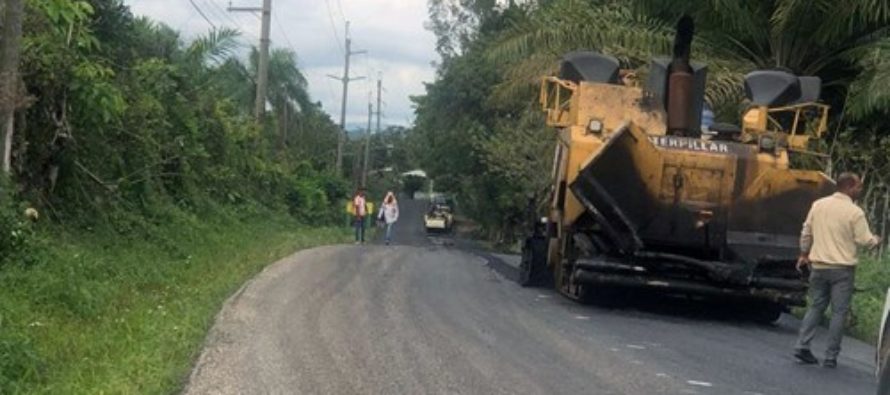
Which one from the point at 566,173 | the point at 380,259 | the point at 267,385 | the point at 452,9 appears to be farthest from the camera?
the point at 452,9

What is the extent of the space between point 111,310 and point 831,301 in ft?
23.0

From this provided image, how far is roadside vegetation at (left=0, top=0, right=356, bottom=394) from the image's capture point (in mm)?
9898

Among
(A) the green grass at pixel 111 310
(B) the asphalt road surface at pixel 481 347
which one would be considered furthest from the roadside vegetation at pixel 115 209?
(B) the asphalt road surface at pixel 481 347

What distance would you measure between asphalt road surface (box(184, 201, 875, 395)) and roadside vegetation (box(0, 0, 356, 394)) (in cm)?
57

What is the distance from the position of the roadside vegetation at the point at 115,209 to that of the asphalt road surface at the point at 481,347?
0.57 metres

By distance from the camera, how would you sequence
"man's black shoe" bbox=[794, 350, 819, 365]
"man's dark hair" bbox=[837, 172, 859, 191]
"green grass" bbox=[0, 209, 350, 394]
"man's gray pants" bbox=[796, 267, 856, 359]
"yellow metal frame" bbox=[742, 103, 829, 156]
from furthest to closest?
"yellow metal frame" bbox=[742, 103, 829, 156], "man's dark hair" bbox=[837, 172, 859, 191], "man's black shoe" bbox=[794, 350, 819, 365], "man's gray pants" bbox=[796, 267, 856, 359], "green grass" bbox=[0, 209, 350, 394]

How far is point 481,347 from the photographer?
34.6 ft

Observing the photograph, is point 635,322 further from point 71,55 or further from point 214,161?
point 214,161

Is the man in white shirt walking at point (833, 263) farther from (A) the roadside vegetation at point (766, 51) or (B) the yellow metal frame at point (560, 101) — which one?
(B) the yellow metal frame at point (560, 101)

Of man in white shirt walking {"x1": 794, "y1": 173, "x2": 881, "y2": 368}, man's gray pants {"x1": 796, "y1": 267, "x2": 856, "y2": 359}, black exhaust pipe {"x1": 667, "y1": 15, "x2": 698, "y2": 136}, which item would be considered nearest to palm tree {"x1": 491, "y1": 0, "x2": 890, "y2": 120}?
black exhaust pipe {"x1": 667, "y1": 15, "x2": 698, "y2": 136}

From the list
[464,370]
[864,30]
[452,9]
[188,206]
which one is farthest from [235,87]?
[464,370]

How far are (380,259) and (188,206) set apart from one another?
205 inches

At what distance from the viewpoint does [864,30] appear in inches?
814

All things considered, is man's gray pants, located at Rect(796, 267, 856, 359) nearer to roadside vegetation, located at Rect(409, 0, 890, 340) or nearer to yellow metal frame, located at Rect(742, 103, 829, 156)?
roadside vegetation, located at Rect(409, 0, 890, 340)
